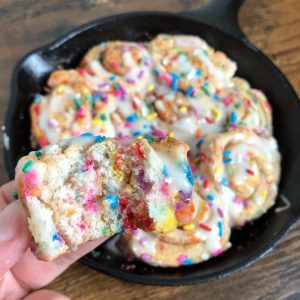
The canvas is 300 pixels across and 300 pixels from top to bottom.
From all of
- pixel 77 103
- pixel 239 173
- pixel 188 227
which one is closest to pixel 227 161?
pixel 239 173

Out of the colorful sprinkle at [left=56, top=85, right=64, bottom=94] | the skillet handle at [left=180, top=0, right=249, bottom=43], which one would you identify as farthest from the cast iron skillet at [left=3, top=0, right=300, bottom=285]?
the colorful sprinkle at [left=56, top=85, right=64, bottom=94]

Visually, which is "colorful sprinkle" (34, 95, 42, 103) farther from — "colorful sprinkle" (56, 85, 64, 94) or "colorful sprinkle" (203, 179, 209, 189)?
"colorful sprinkle" (203, 179, 209, 189)

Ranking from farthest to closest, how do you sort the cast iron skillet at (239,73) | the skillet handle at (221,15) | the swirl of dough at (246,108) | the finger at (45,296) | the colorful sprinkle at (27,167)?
the skillet handle at (221,15), the swirl of dough at (246,108), the cast iron skillet at (239,73), the finger at (45,296), the colorful sprinkle at (27,167)

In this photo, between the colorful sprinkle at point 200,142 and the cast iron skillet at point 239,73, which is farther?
the colorful sprinkle at point 200,142

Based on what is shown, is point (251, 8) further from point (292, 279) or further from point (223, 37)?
point (292, 279)

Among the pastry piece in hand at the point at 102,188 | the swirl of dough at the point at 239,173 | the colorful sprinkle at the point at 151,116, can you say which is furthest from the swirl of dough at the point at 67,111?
the pastry piece in hand at the point at 102,188

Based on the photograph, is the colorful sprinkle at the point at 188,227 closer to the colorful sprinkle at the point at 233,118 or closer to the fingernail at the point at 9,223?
the colorful sprinkle at the point at 233,118

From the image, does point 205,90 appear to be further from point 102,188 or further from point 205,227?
point 102,188
